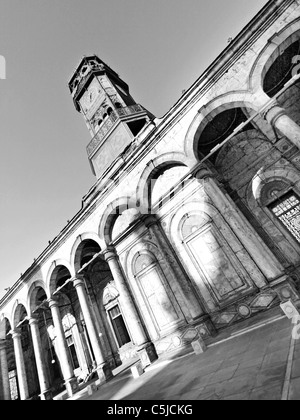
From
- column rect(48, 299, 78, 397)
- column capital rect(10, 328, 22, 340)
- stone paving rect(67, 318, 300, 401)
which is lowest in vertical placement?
stone paving rect(67, 318, 300, 401)

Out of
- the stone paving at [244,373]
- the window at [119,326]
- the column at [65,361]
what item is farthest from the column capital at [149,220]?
the column at [65,361]

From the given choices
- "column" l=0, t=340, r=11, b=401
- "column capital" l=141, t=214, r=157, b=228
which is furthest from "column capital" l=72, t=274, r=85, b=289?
"column" l=0, t=340, r=11, b=401

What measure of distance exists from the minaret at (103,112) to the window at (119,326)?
954cm

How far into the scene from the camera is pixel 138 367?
8211mm

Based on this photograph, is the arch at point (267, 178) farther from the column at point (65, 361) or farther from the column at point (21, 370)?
the column at point (21, 370)

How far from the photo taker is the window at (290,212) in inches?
365

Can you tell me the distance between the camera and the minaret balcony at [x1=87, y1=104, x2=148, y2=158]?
1789 cm

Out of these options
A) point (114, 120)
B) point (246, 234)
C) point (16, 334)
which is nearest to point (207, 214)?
point (246, 234)

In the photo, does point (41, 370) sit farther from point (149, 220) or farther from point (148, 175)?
point (148, 175)

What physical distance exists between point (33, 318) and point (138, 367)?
913 centimetres

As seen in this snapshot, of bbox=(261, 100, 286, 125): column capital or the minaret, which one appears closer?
bbox=(261, 100, 286, 125): column capital

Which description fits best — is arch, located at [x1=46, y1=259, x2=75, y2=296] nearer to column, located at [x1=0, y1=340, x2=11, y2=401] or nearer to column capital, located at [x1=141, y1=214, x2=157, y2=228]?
column capital, located at [x1=141, y1=214, x2=157, y2=228]

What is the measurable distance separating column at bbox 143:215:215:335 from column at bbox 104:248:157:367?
2.32 m
